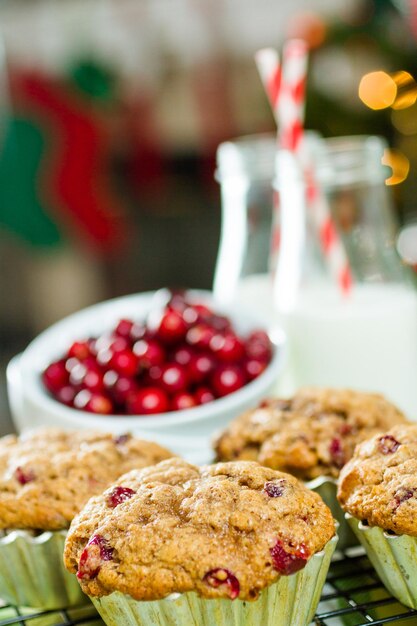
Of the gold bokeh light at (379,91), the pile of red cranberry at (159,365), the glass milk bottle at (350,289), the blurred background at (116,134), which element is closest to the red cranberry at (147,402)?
the pile of red cranberry at (159,365)

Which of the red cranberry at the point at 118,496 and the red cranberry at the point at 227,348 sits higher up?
the red cranberry at the point at 118,496

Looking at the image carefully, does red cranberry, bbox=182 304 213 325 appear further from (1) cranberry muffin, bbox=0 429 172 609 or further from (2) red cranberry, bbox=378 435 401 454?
(2) red cranberry, bbox=378 435 401 454

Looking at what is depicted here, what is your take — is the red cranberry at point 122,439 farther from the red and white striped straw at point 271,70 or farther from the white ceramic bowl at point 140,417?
the red and white striped straw at point 271,70

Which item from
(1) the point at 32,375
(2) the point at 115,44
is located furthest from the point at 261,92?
(1) the point at 32,375

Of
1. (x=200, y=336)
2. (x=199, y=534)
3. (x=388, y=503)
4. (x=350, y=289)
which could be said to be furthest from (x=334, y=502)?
(x=350, y=289)

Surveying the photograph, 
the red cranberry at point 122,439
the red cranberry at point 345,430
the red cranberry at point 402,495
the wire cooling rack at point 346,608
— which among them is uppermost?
the red cranberry at point 402,495

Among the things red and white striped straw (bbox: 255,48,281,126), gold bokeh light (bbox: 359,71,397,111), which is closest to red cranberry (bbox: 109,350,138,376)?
red and white striped straw (bbox: 255,48,281,126)
